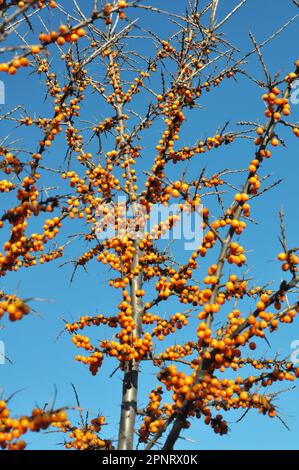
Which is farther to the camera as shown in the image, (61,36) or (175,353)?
(175,353)

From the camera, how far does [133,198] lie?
8.11 meters

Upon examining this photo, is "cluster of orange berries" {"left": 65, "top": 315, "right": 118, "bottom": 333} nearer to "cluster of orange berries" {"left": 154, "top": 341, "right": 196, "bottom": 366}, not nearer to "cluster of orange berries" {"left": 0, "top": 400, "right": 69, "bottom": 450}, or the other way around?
"cluster of orange berries" {"left": 154, "top": 341, "right": 196, "bottom": 366}

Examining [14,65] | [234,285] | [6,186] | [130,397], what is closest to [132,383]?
[130,397]

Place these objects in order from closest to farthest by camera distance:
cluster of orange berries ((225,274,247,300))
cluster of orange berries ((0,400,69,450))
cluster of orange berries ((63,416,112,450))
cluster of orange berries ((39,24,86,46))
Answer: cluster of orange berries ((0,400,69,450)), cluster of orange berries ((39,24,86,46)), cluster of orange berries ((225,274,247,300)), cluster of orange berries ((63,416,112,450))

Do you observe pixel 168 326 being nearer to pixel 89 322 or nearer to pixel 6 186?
pixel 89 322

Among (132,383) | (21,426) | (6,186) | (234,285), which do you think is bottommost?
(21,426)

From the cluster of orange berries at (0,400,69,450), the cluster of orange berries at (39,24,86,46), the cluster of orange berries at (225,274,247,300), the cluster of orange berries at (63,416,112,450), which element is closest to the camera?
the cluster of orange berries at (0,400,69,450)

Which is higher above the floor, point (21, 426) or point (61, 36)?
point (61, 36)

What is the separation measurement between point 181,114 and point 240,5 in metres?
2.05

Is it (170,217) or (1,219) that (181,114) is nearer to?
(170,217)

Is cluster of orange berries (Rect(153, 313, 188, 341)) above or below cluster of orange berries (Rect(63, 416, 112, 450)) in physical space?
above

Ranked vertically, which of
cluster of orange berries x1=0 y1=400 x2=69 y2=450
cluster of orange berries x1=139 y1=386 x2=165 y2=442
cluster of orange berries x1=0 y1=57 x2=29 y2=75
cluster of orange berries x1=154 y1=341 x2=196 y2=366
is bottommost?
cluster of orange berries x1=0 y1=400 x2=69 y2=450

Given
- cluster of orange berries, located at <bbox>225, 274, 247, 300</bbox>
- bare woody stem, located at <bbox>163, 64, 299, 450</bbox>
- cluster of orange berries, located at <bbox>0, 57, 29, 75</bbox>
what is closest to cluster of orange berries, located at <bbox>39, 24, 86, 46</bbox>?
cluster of orange berries, located at <bbox>0, 57, 29, 75</bbox>

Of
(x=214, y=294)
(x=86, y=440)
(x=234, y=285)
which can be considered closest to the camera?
(x=214, y=294)
